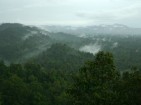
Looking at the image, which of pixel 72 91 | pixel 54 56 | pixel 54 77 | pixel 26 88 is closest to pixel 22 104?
pixel 26 88

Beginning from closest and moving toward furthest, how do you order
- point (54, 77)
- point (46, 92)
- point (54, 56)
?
point (46, 92), point (54, 77), point (54, 56)

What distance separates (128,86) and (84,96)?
4.41 m

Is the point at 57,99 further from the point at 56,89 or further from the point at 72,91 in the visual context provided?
the point at 72,91

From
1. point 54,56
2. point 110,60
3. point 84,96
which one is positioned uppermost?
point 110,60

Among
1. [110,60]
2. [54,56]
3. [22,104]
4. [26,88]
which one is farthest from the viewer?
[54,56]

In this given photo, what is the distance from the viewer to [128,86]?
3488cm

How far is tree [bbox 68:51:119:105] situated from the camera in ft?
111

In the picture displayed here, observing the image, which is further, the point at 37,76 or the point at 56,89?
the point at 37,76

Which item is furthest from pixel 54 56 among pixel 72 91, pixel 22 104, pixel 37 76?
pixel 72 91

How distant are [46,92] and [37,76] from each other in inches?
850

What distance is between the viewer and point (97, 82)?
3419 centimetres

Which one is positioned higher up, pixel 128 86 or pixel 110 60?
pixel 110 60

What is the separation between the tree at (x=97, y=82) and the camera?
33.8m

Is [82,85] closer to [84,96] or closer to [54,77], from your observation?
[84,96]
